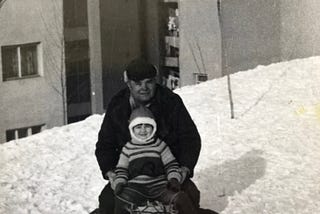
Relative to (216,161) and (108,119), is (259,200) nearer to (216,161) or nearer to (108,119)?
(216,161)

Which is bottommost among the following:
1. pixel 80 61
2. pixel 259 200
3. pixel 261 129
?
pixel 259 200

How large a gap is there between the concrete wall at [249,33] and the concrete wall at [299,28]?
0.01 meters

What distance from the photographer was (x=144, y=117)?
0.82 meters

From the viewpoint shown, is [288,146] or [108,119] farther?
[288,146]

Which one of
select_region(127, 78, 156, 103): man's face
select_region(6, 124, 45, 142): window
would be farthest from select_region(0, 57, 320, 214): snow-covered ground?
select_region(127, 78, 156, 103): man's face

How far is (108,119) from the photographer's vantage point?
87cm

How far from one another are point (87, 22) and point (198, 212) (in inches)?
13.8

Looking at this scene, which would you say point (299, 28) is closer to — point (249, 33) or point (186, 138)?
point (249, 33)

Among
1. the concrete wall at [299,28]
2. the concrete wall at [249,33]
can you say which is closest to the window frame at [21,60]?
the concrete wall at [249,33]

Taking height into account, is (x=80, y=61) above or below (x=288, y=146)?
above

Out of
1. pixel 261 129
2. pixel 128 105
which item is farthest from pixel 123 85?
pixel 261 129

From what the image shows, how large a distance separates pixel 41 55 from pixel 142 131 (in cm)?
24

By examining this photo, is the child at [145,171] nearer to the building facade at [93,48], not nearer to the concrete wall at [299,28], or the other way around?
the building facade at [93,48]

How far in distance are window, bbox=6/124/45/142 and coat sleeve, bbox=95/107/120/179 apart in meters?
0.14
